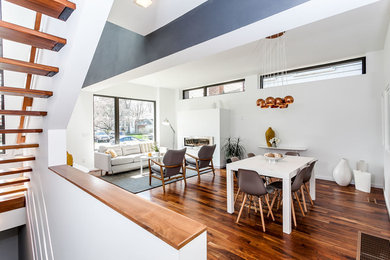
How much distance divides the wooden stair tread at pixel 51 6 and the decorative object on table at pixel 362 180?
5.21m

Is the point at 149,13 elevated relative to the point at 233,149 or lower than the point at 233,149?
elevated

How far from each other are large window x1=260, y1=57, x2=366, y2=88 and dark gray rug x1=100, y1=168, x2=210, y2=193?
353cm

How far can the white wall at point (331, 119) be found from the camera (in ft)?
13.2

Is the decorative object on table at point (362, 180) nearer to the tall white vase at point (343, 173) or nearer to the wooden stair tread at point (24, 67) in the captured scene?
the tall white vase at point (343, 173)

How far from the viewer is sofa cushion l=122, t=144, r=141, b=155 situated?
20.0 feet

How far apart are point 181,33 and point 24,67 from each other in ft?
5.36

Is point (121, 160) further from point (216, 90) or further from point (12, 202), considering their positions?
point (216, 90)

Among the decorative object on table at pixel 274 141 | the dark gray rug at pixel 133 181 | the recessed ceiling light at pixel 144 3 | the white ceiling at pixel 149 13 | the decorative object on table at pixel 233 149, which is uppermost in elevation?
the white ceiling at pixel 149 13

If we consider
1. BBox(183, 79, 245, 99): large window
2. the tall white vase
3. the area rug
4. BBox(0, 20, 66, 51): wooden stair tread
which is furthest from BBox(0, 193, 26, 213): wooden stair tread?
the tall white vase

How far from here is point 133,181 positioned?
15.4 ft

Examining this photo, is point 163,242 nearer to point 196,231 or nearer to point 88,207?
point 196,231

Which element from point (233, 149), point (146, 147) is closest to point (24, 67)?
point (233, 149)

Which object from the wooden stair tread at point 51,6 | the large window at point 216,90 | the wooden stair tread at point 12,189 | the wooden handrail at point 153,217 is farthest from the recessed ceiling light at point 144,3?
the large window at point 216,90

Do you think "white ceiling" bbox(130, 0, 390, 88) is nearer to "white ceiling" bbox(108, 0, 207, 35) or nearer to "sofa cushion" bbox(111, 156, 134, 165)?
"white ceiling" bbox(108, 0, 207, 35)
